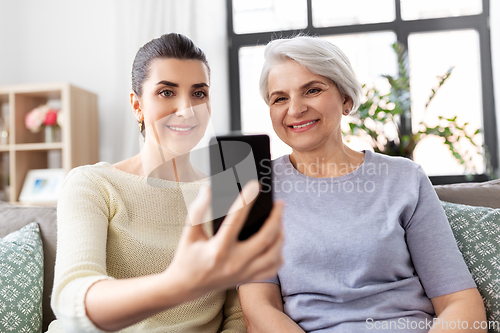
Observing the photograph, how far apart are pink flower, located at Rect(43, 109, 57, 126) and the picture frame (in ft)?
0.95

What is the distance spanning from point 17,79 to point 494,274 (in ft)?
9.88

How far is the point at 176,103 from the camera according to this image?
736mm

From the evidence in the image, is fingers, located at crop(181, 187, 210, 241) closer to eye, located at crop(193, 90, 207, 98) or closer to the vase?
eye, located at crop(193, 90, 207, 98)

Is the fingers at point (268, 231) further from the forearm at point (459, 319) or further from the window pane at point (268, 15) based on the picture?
the window pane at point (268, 15)

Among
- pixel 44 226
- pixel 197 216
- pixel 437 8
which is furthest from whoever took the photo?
pixel 437 8

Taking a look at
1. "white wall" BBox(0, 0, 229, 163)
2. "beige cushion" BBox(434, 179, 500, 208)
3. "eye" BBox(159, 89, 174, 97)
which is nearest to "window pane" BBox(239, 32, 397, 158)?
"white wall" BBox(0, 0, 229, 163)

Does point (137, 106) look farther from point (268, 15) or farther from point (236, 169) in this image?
point (268, 15)

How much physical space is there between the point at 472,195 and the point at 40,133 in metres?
2.50

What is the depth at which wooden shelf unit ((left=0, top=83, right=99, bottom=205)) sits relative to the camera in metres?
2.34

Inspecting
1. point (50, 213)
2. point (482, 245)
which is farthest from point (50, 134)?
point (482, 245)

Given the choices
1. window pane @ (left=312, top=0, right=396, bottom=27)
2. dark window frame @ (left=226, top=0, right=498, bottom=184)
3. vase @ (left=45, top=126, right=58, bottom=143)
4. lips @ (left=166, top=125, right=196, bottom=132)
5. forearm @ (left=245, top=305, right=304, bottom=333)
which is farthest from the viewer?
window pane @ (left=312, top=0, right=396, bottom=27)

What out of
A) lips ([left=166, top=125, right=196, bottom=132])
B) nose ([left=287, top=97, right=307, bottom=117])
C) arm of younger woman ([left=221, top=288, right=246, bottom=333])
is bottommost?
arm of younger woman ([left=221, top=288, right=246, bottom=333])

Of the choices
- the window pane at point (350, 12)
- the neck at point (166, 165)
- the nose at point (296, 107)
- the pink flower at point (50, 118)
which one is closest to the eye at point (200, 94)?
the neck at point (166, 165)

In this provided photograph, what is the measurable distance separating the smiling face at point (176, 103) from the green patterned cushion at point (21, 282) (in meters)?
0.51
